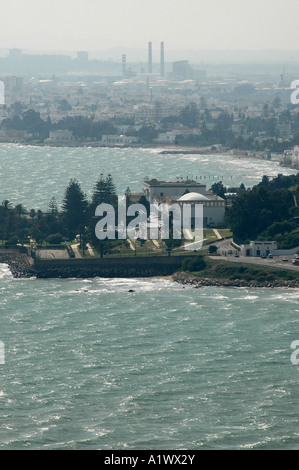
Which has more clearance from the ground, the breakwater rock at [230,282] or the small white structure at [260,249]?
the small white structure at [260,249]

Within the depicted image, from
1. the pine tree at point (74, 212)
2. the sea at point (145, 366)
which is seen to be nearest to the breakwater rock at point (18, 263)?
the sea at point (145, 366)

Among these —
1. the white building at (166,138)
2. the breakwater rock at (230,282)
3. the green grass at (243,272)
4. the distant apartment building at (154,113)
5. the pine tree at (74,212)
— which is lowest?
the distant apartment building at (154,113)

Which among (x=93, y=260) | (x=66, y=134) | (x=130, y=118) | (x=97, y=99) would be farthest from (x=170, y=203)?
(x=97, y=99)

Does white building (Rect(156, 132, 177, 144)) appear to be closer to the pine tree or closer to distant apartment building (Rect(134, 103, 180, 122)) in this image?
distant apartment building (Rect(134, 103, 180, 122))

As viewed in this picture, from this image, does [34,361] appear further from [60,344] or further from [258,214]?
[258,214]

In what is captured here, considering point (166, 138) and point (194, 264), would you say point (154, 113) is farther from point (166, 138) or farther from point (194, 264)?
point (194, 264)

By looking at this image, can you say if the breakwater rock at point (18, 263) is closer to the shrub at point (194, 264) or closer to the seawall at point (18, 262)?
the seawall at point (18, 262)

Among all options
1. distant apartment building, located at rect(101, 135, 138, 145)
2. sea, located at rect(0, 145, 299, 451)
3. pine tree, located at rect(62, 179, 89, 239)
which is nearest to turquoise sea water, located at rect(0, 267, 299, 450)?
sea, located at rect(0, 145, 299, 451)

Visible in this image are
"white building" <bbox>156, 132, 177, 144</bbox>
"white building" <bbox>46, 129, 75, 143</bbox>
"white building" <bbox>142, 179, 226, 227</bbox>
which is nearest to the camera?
"white building" <bbox>142, 179, 226, 227</bbox>
